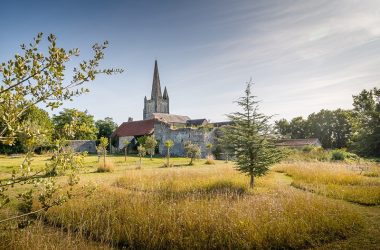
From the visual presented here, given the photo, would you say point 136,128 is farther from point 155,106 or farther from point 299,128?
point 299,128

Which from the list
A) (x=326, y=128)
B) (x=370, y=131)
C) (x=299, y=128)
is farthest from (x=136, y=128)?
(x=326, y=128)

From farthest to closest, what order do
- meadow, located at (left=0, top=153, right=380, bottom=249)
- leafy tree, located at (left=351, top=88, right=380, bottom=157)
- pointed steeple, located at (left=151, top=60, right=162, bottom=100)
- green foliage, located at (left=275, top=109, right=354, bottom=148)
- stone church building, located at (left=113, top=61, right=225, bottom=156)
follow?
pointed steeple, located at (left=151, top=60, right=162, bottom=100)
green foliage, located at (left=275, top=109, right=354, bottom=148)
stone church building, located at (left=113, top=61, right=225, bottom=156)
leafy tree, located at (left=351, top=88, right=380, bottom=157)
meadow, located at (left=0, top=153, right=380, bottom=249)

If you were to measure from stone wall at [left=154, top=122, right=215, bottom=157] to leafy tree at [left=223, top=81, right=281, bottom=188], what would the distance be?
89.6 feet

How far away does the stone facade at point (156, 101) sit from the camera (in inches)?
2662

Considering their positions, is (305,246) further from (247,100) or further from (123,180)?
(123,180)

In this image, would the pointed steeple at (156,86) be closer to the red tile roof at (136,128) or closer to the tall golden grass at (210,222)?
the red tile roof at (136,128)

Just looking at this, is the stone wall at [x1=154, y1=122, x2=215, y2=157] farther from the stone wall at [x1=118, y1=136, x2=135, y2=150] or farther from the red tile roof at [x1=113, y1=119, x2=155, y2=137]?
the stone wall at [x1=118, y1=136, x2=135, y2=150]

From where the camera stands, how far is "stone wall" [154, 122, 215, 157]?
37469 mm

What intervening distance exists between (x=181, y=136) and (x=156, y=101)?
30832 millimetres

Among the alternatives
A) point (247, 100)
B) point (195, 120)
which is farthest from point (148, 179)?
point (195, 120)

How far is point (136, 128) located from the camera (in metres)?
46.7

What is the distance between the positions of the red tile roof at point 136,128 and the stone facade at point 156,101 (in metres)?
18.2

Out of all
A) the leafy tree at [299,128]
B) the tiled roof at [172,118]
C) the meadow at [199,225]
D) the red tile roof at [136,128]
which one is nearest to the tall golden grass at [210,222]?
the meadow at [199,225]

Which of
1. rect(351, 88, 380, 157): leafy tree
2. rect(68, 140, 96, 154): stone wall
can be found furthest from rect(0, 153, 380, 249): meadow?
rect(68, 140, 96, 154): stone wall
